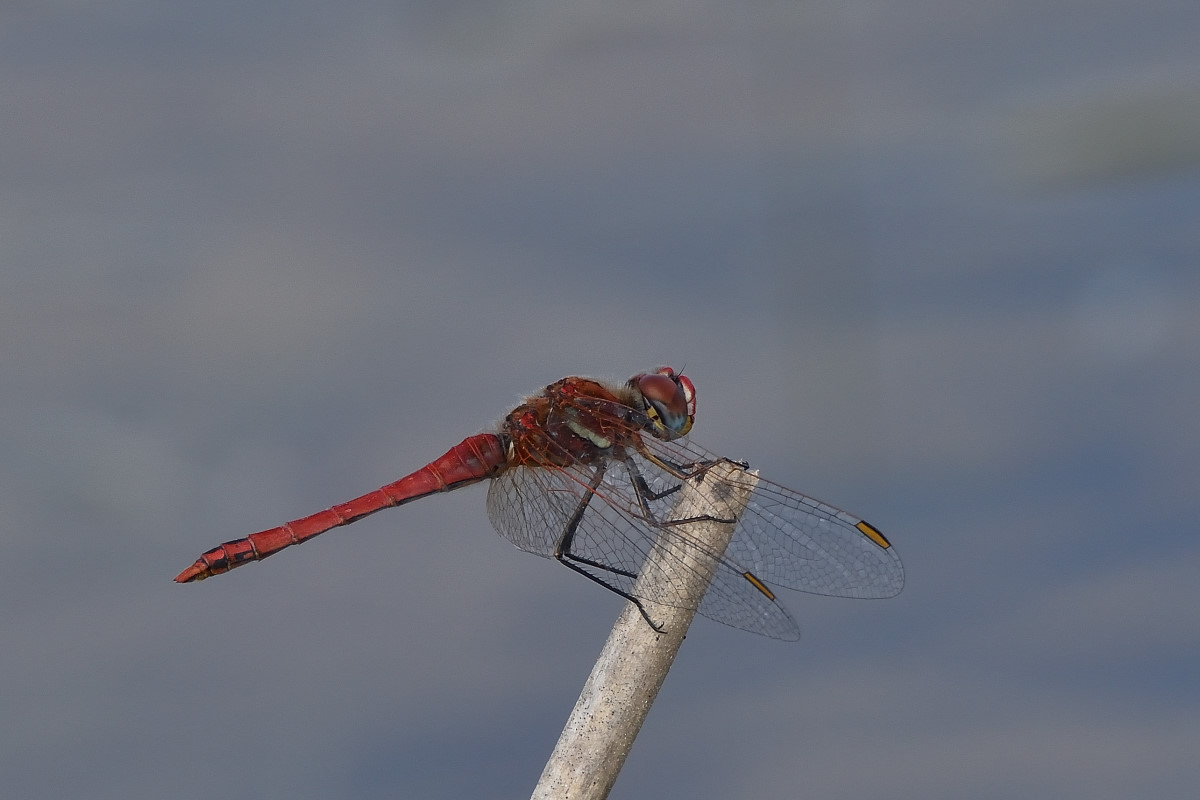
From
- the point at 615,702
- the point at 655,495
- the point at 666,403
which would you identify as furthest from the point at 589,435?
the point at 615,702

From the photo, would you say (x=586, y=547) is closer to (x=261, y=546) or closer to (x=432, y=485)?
(x=432, y=485)

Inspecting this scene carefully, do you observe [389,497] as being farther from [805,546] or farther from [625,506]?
[805,546]

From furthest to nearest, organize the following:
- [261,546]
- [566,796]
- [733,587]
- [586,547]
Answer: [261,546] → [586,547] → [733,587] → [566,796]

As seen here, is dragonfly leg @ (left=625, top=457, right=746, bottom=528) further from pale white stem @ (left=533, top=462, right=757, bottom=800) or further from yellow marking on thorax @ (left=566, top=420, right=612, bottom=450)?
pale white stem @ (left=533, top=462, right=757, bottom=800)

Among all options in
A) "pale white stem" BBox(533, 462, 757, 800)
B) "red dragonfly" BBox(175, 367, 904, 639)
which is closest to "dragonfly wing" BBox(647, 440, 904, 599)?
"red dragonfly" BBox(175, 367, 904, 639)

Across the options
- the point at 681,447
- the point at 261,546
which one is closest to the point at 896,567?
the point at 681,447

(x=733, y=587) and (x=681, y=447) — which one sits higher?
(x=681, y=447)
